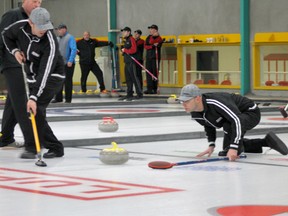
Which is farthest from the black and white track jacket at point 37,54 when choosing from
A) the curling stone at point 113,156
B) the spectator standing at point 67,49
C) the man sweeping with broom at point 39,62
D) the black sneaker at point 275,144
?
the spectator standing at point 67,49

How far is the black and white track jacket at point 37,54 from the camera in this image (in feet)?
32.6

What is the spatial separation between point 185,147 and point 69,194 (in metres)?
4.40

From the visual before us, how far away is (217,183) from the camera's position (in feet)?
26.3

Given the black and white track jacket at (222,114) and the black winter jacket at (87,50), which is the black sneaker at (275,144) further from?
the black winter jacket at (87,50)

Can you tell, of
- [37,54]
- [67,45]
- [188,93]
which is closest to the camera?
[188,93]

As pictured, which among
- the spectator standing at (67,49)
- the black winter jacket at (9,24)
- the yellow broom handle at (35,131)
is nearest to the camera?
the yellow broom handle at (35,131)

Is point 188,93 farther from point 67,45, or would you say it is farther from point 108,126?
point 67,45

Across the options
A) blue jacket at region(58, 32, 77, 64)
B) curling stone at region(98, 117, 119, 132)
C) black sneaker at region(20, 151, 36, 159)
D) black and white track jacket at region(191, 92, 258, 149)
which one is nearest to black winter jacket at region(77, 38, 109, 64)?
blue jacket at region(58, 32, 77, 64)

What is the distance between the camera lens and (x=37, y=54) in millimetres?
10047

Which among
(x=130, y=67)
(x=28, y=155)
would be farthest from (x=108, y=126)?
(x=130, y=67)

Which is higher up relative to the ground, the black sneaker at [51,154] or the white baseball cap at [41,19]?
the white baseball cap at [41,19]

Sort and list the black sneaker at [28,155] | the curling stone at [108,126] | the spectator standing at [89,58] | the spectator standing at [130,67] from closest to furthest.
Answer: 1. the black sneaker at [28,155]
2. the curling stone at [108,126]
3. the spectator standing at [130,67]
4. the spectator standing at [89,58]

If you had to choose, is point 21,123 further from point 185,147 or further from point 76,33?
point 76,33

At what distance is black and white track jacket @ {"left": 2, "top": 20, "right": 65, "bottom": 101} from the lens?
9.93 m
